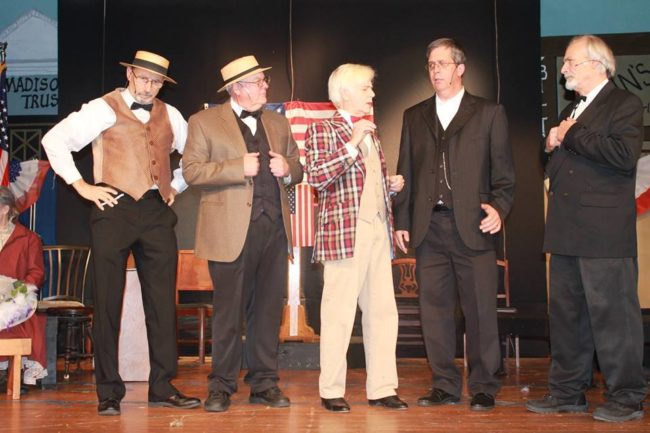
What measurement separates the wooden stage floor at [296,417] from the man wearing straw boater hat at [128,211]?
9.5 inches

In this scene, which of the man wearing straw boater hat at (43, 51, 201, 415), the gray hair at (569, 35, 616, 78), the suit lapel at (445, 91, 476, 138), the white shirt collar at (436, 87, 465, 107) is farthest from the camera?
the white shirt collar at (436, 87, 465, 107)

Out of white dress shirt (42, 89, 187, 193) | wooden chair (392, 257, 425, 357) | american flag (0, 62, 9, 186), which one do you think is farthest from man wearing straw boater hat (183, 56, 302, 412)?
american flag (0, 62, 9, 186)

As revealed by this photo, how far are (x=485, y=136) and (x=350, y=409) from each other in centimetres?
151

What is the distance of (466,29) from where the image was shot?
8.04m

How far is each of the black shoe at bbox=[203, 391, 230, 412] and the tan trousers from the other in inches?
18.4

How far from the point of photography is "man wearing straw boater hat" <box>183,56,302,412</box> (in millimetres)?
4090

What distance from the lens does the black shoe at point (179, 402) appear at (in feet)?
13.5

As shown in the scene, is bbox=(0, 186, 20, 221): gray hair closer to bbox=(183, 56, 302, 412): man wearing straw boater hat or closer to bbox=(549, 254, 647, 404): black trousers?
bbox=(183, 56, 302, 412): man wearing straw boater hat

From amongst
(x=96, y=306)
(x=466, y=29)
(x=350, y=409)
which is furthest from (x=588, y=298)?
(x=466, y=29)

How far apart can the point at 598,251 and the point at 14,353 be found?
3.40 metres

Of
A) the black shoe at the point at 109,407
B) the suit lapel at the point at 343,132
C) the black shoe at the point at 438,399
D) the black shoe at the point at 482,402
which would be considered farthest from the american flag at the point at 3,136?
the black shoe at the point at 482,402

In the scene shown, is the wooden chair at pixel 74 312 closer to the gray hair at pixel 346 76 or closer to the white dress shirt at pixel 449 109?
the gray hair at pixel 346 76

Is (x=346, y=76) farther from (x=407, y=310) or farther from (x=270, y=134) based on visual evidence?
(x=407, y=310)

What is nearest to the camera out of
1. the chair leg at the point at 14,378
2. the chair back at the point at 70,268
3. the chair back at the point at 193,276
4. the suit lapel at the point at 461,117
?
the suit lapel at the point at 461,117
